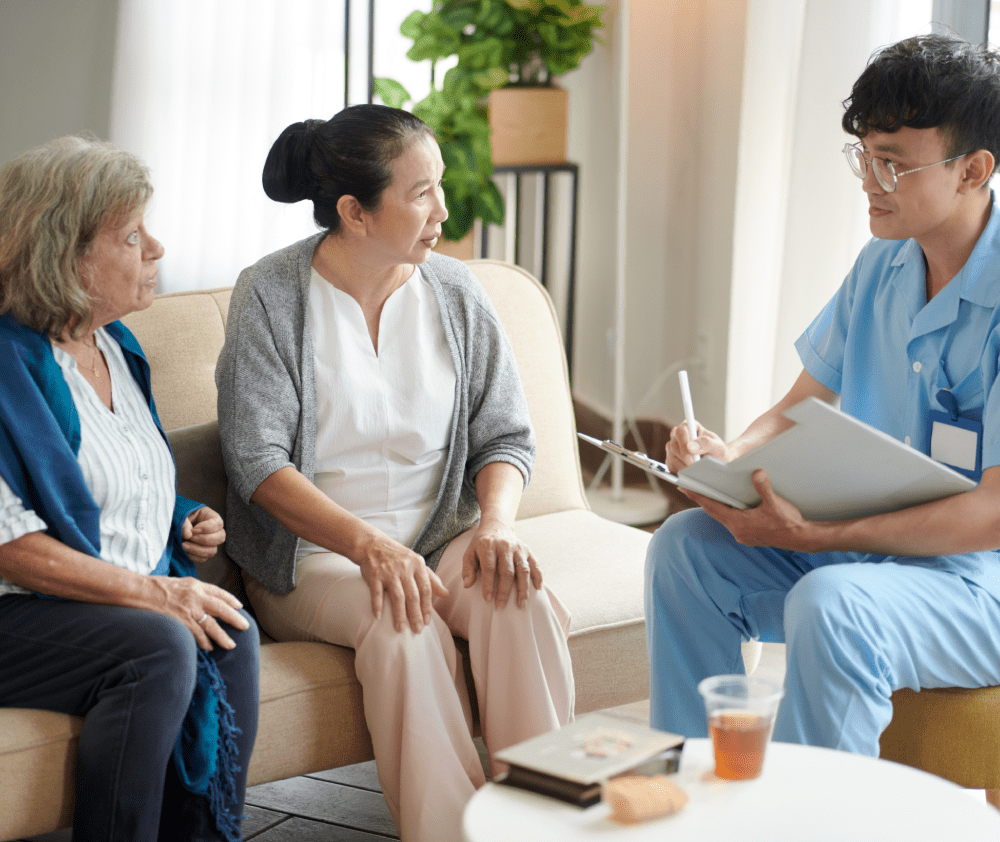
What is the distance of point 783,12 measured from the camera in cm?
305

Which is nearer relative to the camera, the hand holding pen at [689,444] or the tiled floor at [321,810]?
the hand holding pen at [689,444]

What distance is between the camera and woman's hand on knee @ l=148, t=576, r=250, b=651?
54.3 inches

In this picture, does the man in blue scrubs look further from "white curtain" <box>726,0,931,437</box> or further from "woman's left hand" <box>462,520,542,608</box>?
"white curtain" <box>726,0,931,437</box>

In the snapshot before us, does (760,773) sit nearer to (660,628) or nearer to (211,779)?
(660,628)

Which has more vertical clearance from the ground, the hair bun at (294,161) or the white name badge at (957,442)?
the hair bun at (294,161)

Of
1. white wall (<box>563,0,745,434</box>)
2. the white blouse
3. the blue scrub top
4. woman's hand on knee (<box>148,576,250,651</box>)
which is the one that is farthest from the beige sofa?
white wall (<box>563,0,745,434</box>)

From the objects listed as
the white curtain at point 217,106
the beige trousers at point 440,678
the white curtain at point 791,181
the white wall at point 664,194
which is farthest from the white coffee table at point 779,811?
the white wall at point 664,194

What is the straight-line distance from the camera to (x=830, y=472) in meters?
1.32

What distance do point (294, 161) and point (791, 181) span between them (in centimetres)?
145

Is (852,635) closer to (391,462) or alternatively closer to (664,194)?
(391,462)

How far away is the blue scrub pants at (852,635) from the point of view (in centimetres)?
129

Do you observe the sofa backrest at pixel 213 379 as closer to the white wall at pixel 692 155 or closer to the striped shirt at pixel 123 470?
the striped shirt at pixel 123 470

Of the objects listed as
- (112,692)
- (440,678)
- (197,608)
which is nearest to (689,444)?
(440,678)

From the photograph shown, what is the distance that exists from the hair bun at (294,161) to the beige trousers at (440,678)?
0.59 m
